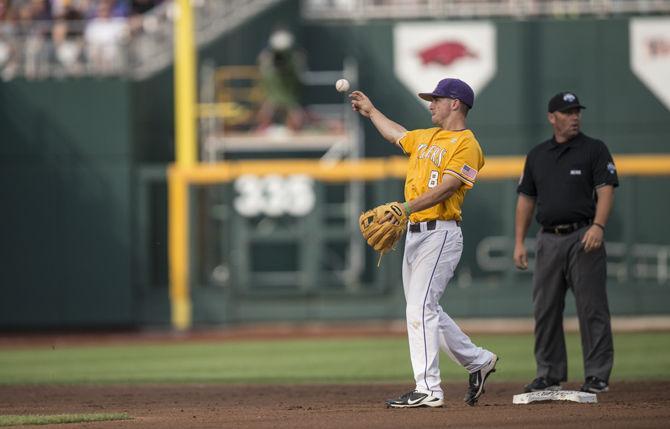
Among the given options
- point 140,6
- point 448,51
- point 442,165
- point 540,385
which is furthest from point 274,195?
point 442,165

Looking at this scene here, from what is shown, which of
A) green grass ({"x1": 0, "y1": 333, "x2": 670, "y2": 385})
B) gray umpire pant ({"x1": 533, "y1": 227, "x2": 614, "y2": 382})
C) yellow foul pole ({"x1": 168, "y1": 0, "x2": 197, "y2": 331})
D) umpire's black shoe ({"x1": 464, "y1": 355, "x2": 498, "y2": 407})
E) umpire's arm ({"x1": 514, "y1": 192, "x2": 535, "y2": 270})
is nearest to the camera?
umpire's black shoe ({"x1": 464, "y1": 355, "x2": 498, "y2": 407})

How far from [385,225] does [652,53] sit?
15.0 m

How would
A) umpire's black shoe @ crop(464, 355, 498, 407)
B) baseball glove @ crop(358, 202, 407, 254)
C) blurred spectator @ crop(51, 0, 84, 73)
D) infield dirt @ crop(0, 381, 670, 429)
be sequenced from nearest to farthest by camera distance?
infield dirt @ crop(0, 381, 670, 429) → baseball glove @ crop(358, 202, 407, 254) → umpire's black shoe @ crop(464, 355, 498, 407) → blurred spectator @ crop(51, 0, 84, 73)

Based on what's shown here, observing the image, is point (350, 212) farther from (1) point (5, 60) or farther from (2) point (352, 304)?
(1) point (5, 60)

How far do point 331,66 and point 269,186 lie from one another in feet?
10.4

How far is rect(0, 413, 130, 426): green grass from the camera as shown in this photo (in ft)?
25.6

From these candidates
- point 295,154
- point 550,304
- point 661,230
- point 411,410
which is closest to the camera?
point 411,410

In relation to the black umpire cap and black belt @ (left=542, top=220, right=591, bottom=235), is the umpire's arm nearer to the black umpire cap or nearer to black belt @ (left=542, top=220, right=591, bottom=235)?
black belt @ (left=542, top=220, right=591, bottom=235)

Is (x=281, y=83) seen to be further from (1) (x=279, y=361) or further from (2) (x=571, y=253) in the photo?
(2) (x=571, y=253)

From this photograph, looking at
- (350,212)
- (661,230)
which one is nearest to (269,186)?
(350,212)

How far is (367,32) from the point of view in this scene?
21.9 meters

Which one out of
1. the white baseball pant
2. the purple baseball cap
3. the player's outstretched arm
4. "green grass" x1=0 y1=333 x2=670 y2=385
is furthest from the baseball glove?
"green grass" x1=0 y1=333 x2=670 y2=385

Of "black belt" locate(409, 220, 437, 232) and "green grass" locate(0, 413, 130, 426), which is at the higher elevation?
"black belt" locate(409, 220, 437, 232)

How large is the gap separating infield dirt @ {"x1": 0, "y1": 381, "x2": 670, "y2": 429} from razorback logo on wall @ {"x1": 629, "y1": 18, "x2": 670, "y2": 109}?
11.8 m
